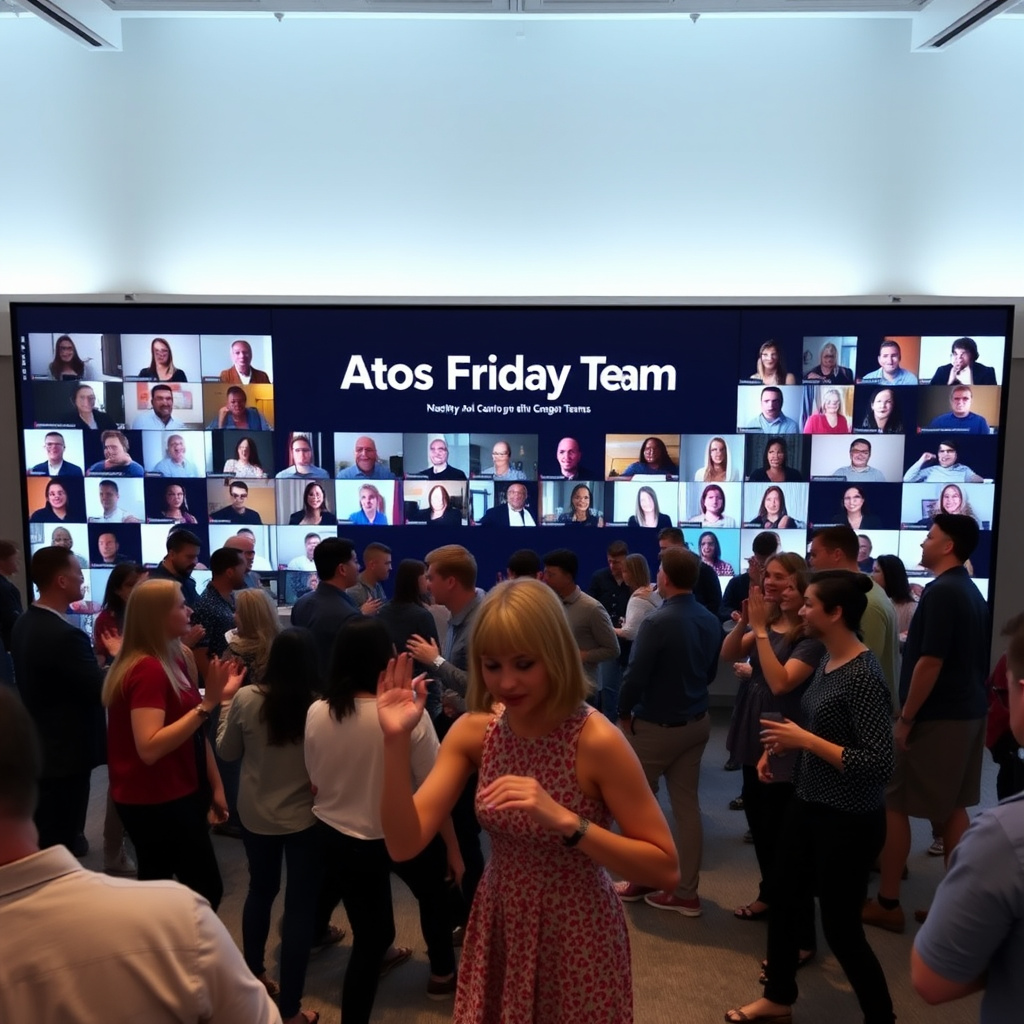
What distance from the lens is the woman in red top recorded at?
3.22 meters

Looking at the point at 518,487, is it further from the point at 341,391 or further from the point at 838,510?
the point at 838,510

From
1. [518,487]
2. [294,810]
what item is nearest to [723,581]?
[518,487]

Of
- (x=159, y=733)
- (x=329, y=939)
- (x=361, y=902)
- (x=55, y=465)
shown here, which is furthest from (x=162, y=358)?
(x=361, y=902)

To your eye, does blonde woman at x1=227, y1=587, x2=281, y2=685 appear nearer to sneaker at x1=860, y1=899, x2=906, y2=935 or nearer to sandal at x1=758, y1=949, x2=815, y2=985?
sandal at x1=758, y1=949, x2=815, y2=985

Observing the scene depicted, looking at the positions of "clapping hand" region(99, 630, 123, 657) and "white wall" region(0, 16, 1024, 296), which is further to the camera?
"white wall" region(0, 16, 1024, 296)

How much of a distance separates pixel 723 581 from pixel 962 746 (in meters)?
3.14

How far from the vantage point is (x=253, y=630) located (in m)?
4.03

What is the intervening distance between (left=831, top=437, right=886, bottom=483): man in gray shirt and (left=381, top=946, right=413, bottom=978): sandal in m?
4.98

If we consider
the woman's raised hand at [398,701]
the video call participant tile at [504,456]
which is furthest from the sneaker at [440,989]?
the video call participant tile at [504,456]

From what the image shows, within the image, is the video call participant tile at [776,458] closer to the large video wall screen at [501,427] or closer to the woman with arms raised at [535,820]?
the large video wall screen at [501,427]

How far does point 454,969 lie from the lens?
3.73 metres

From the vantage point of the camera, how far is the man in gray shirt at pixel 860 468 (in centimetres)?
708

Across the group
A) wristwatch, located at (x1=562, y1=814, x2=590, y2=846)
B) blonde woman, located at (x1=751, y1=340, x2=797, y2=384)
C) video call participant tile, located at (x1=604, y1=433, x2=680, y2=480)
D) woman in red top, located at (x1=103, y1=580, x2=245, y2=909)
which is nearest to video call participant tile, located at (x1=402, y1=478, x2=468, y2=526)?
video call participant tile, located at (x1=604, y1=433, x2=680, y2=480)

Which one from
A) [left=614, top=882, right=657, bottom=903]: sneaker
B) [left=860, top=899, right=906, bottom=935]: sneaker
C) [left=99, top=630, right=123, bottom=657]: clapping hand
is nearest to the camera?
[left=99, top=630, right=123, bottom=657]: clapping hand
